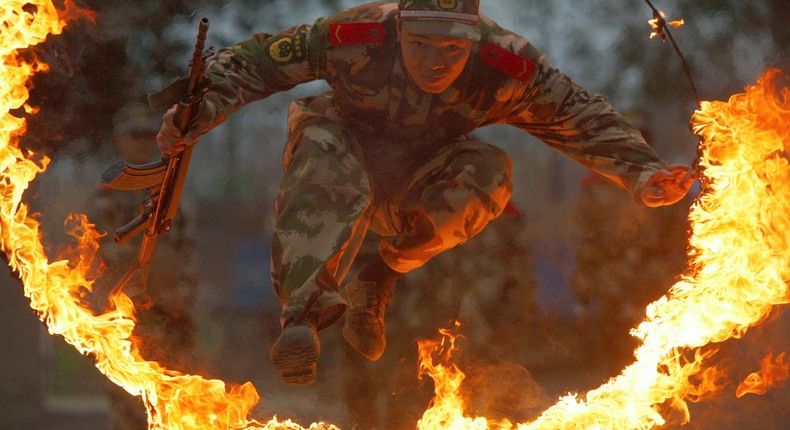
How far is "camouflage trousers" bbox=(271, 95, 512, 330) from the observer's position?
3.63 metres

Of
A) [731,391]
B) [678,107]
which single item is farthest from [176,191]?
[731,391]

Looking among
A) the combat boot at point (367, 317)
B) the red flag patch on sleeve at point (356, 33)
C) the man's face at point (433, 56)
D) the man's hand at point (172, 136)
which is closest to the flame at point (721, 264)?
the combat boot at point (367, 317)

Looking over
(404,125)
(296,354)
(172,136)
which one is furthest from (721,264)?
(172,136)

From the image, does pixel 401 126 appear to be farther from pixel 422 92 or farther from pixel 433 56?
pixel 433 56

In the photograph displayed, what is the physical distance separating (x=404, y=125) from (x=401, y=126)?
14 mm

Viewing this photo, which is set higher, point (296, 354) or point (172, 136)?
point (172, 136)

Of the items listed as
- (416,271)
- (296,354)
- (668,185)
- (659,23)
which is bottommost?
(296,354)

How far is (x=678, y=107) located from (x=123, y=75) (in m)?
2.48

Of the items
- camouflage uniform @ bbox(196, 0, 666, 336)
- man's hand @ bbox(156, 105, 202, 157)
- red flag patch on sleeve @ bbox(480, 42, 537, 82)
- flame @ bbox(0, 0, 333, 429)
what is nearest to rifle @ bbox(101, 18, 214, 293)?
man's hand @ bbox(156, 105, 202, 157)

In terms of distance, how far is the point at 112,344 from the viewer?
430 cm

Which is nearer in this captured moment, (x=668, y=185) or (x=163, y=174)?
(x=668, y=185)

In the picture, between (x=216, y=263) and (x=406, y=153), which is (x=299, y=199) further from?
(x=216, y=263)

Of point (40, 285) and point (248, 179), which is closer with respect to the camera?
point (40, 285)

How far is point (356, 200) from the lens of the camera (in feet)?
12.4
